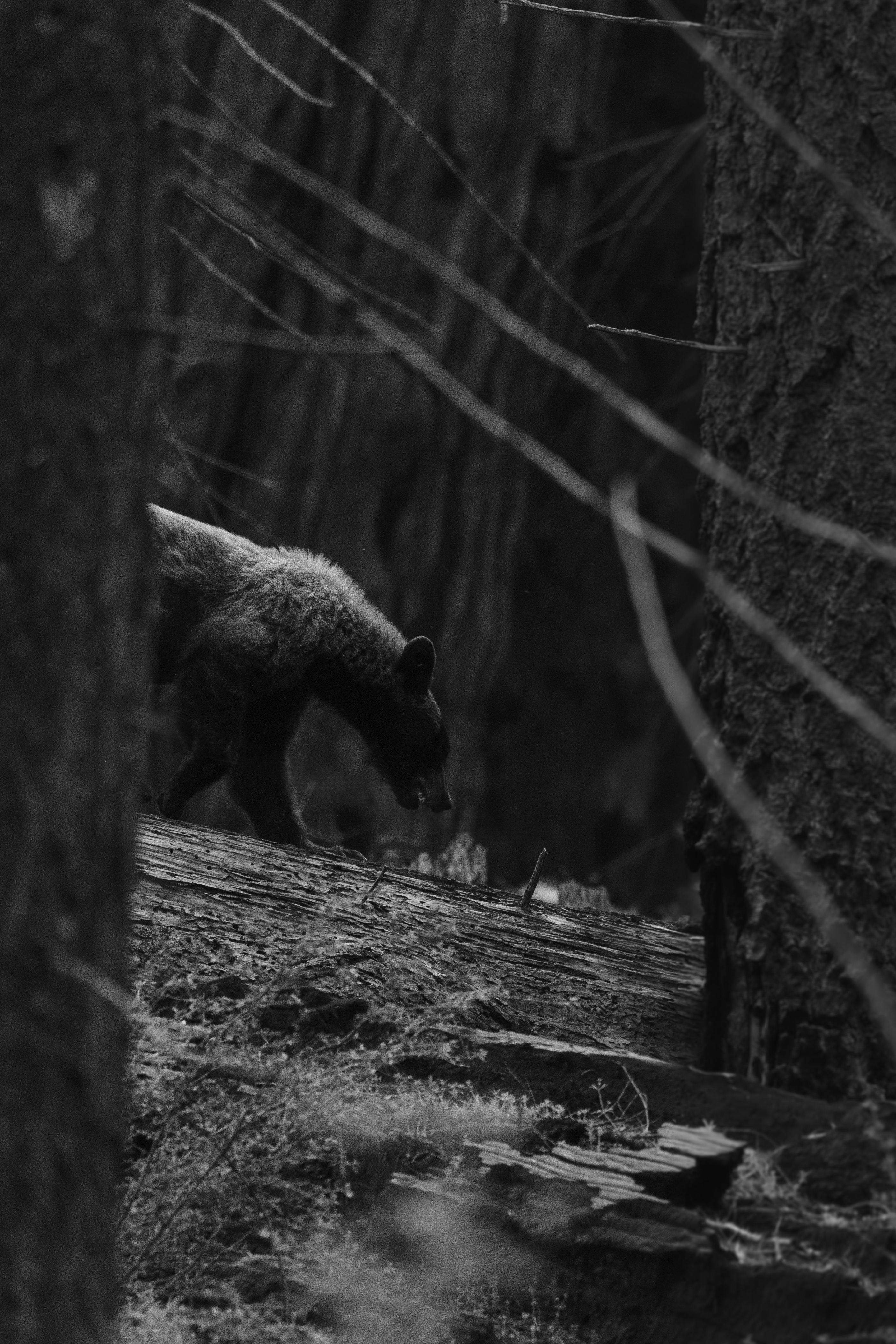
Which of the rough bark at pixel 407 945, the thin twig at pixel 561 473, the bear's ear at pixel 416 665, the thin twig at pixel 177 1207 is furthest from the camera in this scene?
the bear's ear at pixel 416 665

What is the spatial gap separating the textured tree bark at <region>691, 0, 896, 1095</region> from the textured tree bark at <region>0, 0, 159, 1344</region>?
1.80 meters

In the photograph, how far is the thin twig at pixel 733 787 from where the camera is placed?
1894mm

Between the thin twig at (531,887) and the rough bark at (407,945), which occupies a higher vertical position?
the thin twig at (531,887)

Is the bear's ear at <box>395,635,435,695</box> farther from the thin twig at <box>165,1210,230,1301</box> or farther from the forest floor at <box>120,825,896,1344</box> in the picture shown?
the thin twig at <box>165,1210,230,1301</box>

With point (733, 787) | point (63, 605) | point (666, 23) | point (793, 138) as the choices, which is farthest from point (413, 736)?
point (63, 605)

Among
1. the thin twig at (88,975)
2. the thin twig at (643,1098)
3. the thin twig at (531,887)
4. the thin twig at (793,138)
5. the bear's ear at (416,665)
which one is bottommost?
the thin twig at (643,1098)

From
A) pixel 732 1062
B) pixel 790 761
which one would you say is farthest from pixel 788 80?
pixel 732 1062

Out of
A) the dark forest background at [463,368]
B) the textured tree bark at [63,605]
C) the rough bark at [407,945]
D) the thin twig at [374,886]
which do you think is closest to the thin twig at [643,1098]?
the rough bark at [407,945]

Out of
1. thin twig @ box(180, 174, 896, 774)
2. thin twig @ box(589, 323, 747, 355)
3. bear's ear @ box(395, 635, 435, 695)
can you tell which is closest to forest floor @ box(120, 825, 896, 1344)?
thin twig @ box(180, 174, 896, 774)

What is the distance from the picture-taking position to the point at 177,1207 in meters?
3.07

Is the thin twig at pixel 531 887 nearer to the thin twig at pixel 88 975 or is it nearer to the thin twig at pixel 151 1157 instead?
the thin twig at pixel 151 1157

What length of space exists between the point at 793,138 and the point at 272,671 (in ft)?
12.3

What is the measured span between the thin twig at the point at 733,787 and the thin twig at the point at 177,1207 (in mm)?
1205

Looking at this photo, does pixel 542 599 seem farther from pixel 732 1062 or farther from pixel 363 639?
pixel 732 1062
